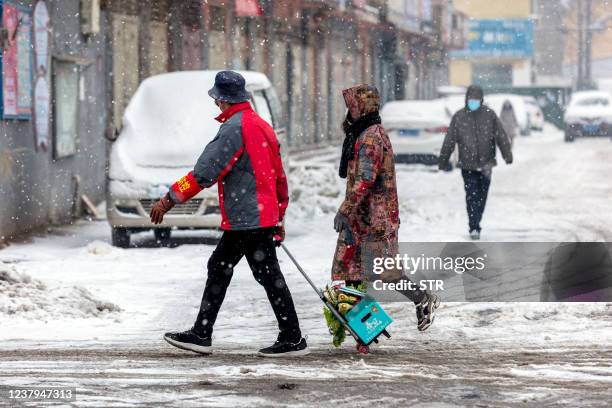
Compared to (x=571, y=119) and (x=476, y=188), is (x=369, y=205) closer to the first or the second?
(x=476, y=188)

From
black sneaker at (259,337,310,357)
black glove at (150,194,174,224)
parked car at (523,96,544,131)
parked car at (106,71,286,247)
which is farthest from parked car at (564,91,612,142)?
black glove at (150,194,174,224)

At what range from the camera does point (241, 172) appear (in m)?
7.66

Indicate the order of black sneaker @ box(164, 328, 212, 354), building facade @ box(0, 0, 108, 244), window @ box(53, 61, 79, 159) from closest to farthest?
black sneaker @ box(164, 328, 212, 354) → building facade @ box(0, 0, 108, 244) → window @ box(53, 61, 79, 159)

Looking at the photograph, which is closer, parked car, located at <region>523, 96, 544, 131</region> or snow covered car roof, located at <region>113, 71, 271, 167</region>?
snow covered car roof, located at <region>113, 71, 271, 167</region>

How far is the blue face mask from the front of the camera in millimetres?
14430

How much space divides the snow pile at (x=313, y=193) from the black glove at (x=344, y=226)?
938cm

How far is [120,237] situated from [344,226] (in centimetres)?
697

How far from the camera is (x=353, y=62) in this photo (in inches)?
1631

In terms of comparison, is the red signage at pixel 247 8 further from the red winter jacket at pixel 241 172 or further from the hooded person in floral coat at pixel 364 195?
the red winter jacket at pixel 241 172

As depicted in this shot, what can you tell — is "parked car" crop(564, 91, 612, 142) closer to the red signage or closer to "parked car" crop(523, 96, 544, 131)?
"parked car" crop(523, 96, 544, 131)

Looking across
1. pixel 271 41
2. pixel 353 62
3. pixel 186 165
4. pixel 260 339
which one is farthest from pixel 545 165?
pixel 260 339

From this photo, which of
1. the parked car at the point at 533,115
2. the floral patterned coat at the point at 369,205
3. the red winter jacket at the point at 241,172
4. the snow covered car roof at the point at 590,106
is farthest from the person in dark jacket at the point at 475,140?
the parked car at the point at 533,115

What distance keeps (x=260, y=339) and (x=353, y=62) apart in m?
33.3

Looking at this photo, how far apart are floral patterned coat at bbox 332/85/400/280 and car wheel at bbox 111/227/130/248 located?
6.78 meters
